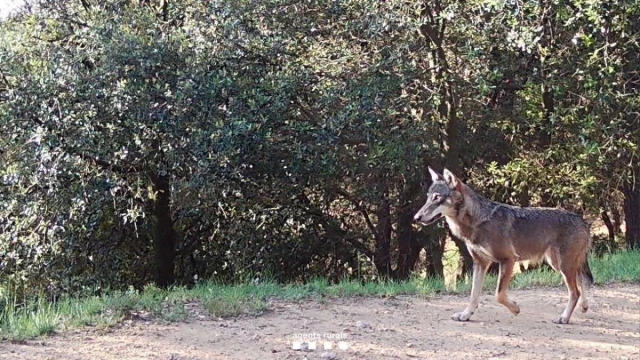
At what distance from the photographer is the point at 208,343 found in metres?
6.67

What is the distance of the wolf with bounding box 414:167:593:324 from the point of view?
774 centimetres

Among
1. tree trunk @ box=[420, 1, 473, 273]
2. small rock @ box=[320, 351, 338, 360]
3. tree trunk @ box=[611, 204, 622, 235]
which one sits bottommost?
small rock @ box=[320, 351, 338, 360]

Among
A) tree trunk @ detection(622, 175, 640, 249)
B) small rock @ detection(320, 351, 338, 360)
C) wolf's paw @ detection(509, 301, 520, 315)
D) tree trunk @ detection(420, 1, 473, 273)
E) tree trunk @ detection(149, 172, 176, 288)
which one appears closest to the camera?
small rock @ detection(320, 351, 338, 360)

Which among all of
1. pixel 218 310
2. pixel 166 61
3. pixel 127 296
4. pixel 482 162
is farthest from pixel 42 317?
pixel 482 162

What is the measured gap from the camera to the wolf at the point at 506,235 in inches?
305

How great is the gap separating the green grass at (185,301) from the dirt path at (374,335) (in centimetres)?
21

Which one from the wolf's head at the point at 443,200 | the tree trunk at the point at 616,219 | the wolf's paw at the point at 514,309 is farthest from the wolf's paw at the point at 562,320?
the tree trunk at the point at 616,219

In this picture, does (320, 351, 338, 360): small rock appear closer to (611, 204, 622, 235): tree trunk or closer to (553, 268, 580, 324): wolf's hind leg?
(553, 268, 580, 324): wolf's hind leg

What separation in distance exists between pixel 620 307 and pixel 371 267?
7.84 meters

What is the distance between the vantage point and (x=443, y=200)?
7.75 m

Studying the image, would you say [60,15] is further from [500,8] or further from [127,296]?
[500,8]

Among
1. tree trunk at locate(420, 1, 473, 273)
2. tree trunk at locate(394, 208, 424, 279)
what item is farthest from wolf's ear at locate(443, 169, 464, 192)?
tree trunk at locate(394, 208, 424, 279)

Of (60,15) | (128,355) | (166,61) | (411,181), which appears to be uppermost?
(60,15)

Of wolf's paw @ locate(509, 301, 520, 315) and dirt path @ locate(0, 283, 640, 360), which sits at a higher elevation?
wolf's paw @ locate(509, 301, 520, 315)
